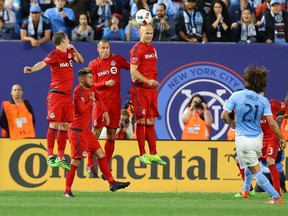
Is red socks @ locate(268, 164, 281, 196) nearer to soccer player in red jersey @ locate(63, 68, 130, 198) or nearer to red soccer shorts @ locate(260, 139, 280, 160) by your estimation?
red soccer shorts @ locate(260, 139, 280, 160)

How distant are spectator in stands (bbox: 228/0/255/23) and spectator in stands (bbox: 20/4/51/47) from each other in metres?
4.39

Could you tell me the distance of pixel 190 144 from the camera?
2302cm

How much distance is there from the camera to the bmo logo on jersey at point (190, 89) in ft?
87.2

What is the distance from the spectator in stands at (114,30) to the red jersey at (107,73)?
5.35m

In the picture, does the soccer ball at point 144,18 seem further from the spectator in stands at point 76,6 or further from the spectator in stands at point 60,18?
the spectator in stands at point 76,6

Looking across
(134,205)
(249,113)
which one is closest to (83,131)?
(134,205)

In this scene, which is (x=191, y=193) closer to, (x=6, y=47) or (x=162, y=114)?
(x=162, y=114)

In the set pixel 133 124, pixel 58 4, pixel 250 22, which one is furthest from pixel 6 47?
pixel 250 22

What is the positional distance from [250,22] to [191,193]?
619 centimetres

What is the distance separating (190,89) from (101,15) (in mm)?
2691

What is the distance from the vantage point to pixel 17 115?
2477 centimetres

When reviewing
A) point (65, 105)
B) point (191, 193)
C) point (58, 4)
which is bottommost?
point (191, 193)

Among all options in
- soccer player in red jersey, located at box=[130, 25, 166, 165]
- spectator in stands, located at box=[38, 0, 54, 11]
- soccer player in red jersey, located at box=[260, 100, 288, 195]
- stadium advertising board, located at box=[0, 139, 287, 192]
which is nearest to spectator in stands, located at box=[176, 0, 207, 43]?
spectator in stands, located at box=[38, 0, 54, 11]

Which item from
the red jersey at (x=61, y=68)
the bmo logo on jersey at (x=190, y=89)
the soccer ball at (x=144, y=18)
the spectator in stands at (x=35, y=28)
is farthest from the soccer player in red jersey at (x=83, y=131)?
the bmo logo on jersey at (x=190, y=89)
